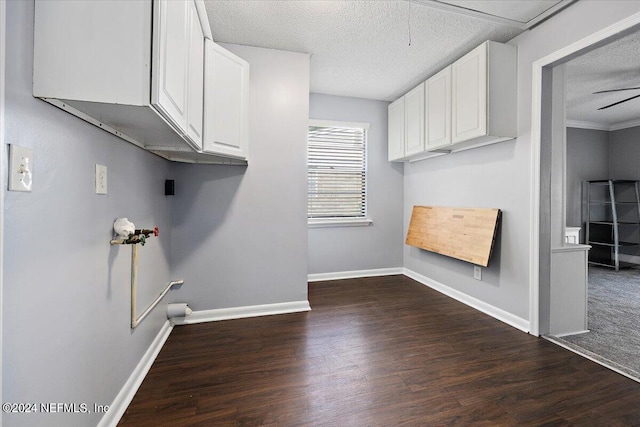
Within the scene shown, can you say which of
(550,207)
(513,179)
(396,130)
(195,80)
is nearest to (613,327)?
(550,207)

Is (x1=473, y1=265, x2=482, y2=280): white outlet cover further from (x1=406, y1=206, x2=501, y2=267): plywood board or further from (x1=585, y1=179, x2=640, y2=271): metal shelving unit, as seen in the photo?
(x1=585, y1=179, x2=640, y2=271): metal shelving unit

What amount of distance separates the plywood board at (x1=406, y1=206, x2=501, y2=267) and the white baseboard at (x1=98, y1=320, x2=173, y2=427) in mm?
2828

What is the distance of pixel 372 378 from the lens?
1.76 meters

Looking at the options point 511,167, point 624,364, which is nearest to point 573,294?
point 624,364

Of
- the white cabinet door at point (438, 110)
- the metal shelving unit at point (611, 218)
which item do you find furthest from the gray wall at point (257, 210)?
the metal shelving unit at point (611, 218)

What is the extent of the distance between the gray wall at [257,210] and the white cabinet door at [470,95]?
4.77 feet

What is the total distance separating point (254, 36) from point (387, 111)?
2.24m

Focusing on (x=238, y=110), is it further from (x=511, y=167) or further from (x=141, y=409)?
(x=511, y=167)

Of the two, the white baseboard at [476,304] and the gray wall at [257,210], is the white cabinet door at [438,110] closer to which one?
the gray wall at [257,210]

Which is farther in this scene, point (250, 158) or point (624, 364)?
point (250, 158)

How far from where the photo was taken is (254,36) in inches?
99.0

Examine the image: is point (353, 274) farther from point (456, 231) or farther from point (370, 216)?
point (456, 231)

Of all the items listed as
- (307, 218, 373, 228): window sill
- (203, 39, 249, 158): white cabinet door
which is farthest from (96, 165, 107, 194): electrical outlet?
(307, 218, 373, 228): window sill

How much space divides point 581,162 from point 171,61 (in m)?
6.86
